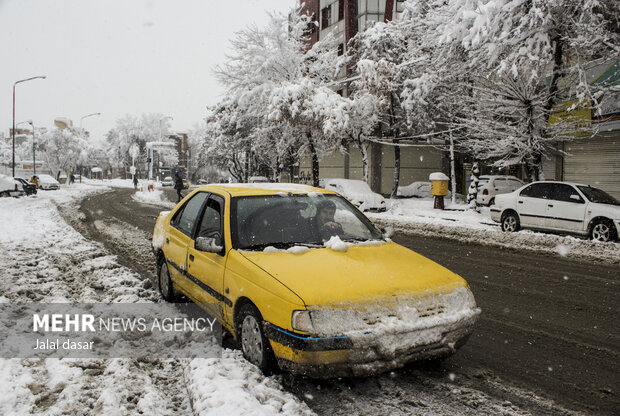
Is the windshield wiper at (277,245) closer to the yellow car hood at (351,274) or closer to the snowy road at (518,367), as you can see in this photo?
the yellow car hood at (351,274)

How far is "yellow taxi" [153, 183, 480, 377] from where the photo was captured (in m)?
3.12

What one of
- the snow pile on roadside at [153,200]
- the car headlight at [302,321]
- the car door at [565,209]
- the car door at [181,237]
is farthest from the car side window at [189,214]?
the snow pile on roadside at [153,200]

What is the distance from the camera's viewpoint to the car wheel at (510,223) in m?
13.2

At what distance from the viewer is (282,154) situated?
2930 centimetres

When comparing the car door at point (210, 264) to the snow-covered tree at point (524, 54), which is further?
the snow-covered tree at point (524, 54)

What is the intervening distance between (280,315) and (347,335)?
0.48 m

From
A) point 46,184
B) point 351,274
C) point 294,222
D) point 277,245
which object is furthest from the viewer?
point 46,184

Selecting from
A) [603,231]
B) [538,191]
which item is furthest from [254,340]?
[538,191]

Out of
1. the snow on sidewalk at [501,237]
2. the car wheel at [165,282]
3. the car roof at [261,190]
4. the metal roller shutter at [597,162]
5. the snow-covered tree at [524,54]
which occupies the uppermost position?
the snow-covered tree at [524,54]

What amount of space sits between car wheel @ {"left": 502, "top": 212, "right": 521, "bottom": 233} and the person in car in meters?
10.1

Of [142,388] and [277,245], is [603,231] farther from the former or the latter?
[142,388]

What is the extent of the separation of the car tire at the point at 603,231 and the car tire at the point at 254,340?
411 inches

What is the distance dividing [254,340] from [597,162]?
782 inches

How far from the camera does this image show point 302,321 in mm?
3084
